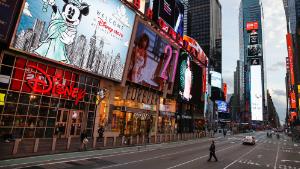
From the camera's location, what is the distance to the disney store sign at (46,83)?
27.0 metres

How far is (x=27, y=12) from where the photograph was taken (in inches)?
918

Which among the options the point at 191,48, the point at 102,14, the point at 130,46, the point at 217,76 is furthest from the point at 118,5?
the point at 217,76

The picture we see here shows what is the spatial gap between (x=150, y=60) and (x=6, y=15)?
90.0 ft

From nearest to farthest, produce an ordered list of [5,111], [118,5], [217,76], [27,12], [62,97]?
[27,12]
[5,111]
[62,97]
[118,5]
[217,76]

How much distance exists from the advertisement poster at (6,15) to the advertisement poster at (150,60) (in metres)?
20.3

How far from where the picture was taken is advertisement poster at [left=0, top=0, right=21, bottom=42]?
21703 mm

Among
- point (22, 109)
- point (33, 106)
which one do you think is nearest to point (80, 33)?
point (33, 106)

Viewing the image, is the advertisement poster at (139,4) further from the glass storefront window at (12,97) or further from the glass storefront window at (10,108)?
the glass storefront window at (10,108)

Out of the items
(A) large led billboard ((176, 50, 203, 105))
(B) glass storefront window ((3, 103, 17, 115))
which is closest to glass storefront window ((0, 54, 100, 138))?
(B) glass storefront window ((3, 103, 17, 115))

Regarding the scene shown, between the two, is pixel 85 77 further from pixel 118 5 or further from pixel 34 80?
pixel 118 5

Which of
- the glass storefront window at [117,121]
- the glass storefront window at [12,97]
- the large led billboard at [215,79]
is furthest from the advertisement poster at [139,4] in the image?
the large led billboard at [215,79]

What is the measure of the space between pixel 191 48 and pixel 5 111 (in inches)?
2271

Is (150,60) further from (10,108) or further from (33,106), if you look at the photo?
(10,108)

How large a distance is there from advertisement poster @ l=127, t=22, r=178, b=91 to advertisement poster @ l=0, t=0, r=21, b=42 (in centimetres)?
2031
